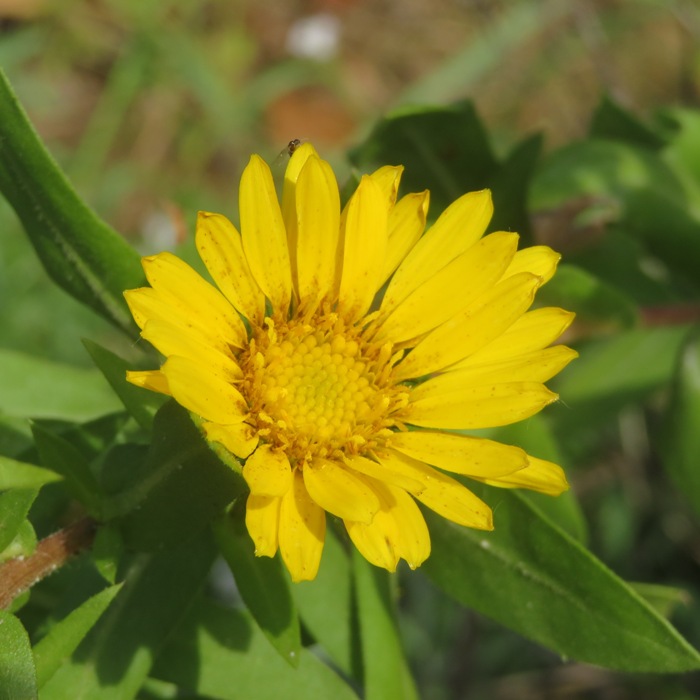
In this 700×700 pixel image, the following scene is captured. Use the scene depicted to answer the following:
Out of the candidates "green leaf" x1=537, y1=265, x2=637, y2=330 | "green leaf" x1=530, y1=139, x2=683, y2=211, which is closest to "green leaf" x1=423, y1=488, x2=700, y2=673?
"green leaf" x1=537, y1=265, x2=637, y2=330

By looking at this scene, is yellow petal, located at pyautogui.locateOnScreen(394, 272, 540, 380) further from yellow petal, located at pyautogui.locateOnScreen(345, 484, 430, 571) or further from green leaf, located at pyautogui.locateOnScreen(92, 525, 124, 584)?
green leaf, located at pyautogui.locateOnScreen(92, 525, 124, 584)

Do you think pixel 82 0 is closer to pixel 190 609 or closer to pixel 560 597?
pixel 190 609

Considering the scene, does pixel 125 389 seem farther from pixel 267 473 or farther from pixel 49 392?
pixel 49 392

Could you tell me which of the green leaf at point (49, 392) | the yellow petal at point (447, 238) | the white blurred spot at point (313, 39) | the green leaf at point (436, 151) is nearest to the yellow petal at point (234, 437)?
the yellow petal at point (447, 238)

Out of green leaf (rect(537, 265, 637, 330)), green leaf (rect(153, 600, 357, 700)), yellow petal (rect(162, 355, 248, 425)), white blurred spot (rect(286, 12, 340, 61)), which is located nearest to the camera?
yellow petal (rect(162, 355, 248, 425))

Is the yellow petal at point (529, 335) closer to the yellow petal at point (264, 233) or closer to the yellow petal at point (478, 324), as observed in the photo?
the yellow petal at point (478, 324)

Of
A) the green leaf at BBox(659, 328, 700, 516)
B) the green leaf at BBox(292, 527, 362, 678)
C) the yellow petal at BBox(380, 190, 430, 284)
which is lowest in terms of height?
the green leaf at BBox(659, 328, 700, 516)

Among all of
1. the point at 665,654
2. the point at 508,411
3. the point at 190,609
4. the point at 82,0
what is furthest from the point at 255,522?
the point at 82,0
